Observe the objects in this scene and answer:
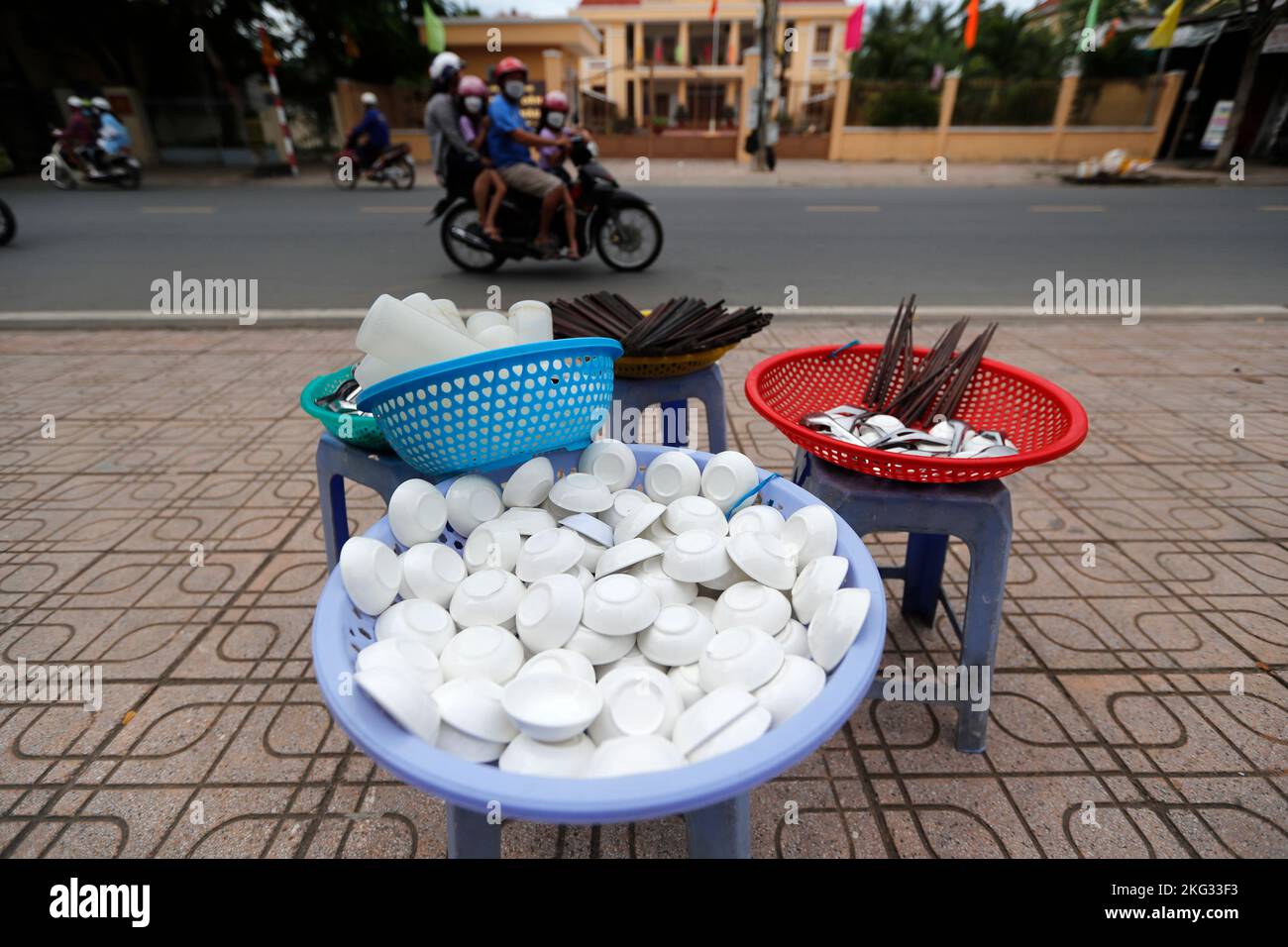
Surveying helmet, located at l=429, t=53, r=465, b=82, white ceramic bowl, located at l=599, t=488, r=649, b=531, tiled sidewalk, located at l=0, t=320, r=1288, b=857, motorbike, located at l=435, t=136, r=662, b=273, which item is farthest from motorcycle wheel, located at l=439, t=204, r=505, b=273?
white ceramic bowl, located at l=599, t=488, r=649, b=531

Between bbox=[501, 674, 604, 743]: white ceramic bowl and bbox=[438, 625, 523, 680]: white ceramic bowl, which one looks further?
bbox=[438, 625, 523, 680]: white ceramic bowl

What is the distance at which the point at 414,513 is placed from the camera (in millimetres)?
1265

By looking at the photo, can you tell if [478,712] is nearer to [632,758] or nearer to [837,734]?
[632,758]

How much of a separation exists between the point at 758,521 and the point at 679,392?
913 mm

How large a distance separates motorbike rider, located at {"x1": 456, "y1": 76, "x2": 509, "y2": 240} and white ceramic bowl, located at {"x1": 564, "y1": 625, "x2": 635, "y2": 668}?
5569 millimetres

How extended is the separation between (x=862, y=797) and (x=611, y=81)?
3504cm

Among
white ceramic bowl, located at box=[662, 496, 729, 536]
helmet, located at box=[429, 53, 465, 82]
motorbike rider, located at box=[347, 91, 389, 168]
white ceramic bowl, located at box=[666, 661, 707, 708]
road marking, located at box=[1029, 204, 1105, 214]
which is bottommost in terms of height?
road marking, located at box=[1029, 204, 1105, 214]

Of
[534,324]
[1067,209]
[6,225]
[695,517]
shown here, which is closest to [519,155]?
[534,324]

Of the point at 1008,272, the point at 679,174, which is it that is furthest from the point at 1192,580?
the point at 679,174

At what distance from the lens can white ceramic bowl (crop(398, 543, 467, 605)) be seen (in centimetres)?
119

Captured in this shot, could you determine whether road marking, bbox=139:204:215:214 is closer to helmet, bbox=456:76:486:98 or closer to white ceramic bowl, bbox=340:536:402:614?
helmet, bbox=456:76:486:98

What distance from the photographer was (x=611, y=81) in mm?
31172

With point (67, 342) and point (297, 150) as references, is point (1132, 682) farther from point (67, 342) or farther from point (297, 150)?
point (297, 150)

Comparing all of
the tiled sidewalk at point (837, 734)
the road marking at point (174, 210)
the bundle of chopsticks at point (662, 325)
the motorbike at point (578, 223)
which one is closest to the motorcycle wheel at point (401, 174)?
the road marking at point (174, 210)
